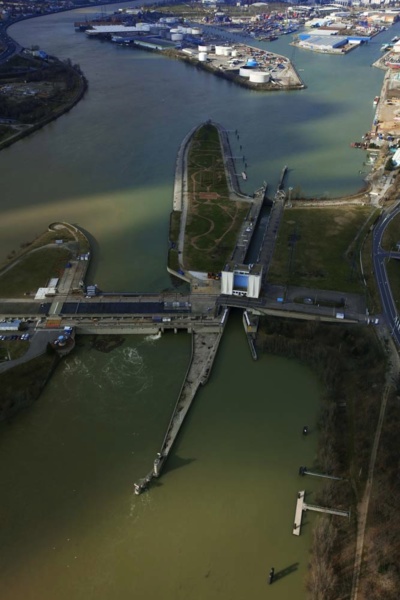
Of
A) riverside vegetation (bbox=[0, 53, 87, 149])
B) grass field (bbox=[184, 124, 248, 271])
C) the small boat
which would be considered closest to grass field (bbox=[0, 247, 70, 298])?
grass field (bbox=[184, 124, 248, 271])

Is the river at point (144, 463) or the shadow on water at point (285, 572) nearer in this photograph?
the shadow on water at point (285, 572)

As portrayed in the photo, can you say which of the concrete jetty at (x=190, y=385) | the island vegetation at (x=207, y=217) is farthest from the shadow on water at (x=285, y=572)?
the island vegetation at (x=207, y=217)

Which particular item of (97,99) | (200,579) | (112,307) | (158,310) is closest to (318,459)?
(200,579)

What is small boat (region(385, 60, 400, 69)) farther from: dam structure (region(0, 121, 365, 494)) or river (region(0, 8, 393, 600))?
dam structure (region(0, 121, 365, 494))

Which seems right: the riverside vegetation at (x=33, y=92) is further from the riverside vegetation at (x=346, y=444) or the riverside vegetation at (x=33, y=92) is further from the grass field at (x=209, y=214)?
the riverside vegetation at (x=346, y=444)

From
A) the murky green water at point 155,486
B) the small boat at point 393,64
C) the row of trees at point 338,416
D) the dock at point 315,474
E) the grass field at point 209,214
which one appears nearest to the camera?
the row of trees at point 338,416

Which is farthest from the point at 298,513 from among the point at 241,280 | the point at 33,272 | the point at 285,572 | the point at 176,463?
the point at 33,272

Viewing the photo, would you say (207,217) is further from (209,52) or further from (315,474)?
(209,52)

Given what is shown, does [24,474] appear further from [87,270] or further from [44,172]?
[44,172]
